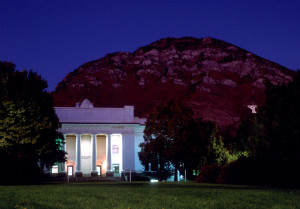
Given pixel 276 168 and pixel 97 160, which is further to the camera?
pixel 97 160

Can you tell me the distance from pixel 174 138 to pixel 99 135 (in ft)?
95.7

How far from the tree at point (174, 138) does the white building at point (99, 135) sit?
2007 centimetres

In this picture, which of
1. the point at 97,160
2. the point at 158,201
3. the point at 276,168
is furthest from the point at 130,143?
the point at 158,201

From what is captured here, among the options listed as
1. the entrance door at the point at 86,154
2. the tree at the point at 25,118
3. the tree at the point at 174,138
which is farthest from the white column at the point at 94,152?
the tree at the point at 25,118

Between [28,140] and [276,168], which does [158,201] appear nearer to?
[276,168]

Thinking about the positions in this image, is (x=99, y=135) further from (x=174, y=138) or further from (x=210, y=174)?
(x=210, y=174)

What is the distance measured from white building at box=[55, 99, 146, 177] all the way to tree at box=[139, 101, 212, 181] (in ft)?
65.8

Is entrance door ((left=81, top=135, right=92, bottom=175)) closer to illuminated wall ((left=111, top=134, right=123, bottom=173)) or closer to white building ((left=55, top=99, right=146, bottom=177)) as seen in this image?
white building ((left=55, top=99, right=146, bottom=177))

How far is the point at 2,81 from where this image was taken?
36.9 metres

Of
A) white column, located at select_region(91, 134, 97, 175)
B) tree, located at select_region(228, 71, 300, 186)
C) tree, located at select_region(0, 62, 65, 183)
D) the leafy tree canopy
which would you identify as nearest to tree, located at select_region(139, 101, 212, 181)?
tree, located at select_region(228, 71, 300, 186)

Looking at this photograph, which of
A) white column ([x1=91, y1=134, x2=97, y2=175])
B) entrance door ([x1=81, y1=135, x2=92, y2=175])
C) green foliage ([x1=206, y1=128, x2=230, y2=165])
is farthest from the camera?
entrance door ([x1=81, y1=135, x2=92, y2=175])

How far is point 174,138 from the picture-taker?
48.8m

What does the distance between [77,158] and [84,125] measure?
6.15 m

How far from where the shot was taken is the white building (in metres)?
70.4
